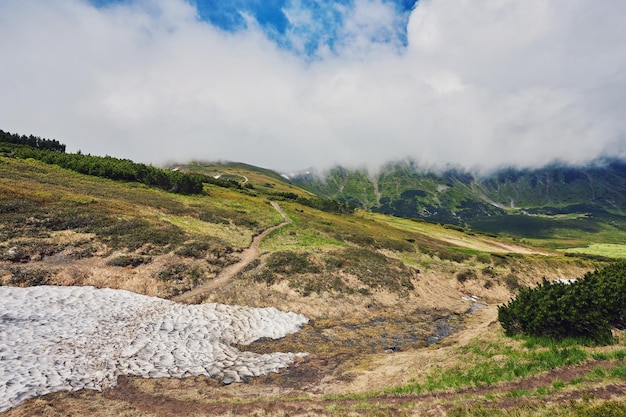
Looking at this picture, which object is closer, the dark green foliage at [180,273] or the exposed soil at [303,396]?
the exposed soil at [303,396]

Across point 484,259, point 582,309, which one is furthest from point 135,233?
point 484,259

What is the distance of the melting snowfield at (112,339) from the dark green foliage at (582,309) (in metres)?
17.1

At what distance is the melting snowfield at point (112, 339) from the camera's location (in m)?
16.5

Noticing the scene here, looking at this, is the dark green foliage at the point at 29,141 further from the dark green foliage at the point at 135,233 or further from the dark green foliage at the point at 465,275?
the dark green foliage at the point at 465,275

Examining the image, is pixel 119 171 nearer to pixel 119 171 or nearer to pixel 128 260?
pixel 119 171

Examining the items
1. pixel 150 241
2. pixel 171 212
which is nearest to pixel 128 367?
pixel 150 241

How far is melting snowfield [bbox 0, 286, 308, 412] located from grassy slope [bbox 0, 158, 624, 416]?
60.7 inches

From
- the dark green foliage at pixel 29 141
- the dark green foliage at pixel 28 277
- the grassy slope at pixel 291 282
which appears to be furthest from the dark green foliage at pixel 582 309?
the dark green foliage at pixel 29 141

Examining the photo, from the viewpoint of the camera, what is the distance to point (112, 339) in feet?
70.5

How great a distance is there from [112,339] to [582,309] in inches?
1177

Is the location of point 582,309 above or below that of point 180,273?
above

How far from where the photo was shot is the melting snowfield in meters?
16.5

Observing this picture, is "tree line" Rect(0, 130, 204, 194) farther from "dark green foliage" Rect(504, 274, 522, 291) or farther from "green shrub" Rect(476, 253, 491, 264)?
"dark green foliage" Rect(504, 274, 522, 291)

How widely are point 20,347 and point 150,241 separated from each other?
22430mm
